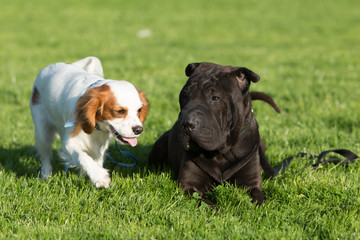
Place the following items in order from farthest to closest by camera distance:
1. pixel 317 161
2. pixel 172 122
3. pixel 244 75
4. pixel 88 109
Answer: pixel 172 122
pixel 317 161
pixel 88 109
pixel 244 75

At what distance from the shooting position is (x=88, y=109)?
3.89m

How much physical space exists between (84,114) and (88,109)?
7cm

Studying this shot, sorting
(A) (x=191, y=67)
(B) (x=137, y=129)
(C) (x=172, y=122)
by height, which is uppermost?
(A) (x=191, y=67)

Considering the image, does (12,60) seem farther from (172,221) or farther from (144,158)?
(172,221)

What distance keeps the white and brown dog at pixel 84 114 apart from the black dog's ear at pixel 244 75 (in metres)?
0.87

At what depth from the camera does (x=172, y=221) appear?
338cm

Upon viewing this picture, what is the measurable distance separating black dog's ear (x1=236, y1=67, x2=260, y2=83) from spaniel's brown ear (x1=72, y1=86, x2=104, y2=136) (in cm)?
117

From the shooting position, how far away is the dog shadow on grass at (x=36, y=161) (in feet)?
15.6

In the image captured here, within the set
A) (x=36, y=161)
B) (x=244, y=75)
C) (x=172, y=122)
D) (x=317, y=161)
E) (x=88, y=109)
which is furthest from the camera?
(x=172, y=122)

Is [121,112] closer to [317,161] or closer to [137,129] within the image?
[137,129]

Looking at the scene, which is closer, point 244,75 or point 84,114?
point 244,75

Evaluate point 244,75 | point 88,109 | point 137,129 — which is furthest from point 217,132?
point 88,109

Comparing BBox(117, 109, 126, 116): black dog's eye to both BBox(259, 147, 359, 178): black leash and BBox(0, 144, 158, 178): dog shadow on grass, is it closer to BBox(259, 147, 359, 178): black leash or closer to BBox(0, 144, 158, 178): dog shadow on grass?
BBox(0, 144, 158, 178): dog shadow on grass

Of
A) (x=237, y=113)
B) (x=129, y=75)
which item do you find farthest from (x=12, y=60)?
(x=237, y=113)
